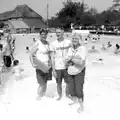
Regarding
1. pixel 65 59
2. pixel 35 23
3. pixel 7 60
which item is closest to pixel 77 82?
pixel 65 59

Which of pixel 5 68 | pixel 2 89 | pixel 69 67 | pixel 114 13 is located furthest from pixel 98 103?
pixel 114 13

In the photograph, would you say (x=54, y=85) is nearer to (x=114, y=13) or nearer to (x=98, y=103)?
(x=98, y=103)

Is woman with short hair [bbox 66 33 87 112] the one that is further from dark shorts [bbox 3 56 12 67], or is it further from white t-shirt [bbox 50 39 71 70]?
dark shorts [bbox 3 56 12 67]

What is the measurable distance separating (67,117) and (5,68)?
4913mm

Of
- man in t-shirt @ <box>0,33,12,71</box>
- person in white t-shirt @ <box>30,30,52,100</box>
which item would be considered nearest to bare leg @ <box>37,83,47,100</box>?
person in white t-shirt @ <box>30,30,52,100</box>

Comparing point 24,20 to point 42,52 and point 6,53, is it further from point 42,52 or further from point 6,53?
point 42,52

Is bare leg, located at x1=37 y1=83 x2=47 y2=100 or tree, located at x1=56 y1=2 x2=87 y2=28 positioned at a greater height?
tree, located at x1=56 y1=2 x2=87 y2=28

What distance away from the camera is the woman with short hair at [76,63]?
357 cm

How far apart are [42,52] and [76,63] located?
82cm

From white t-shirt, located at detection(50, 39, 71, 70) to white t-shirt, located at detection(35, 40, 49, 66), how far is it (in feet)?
0.47

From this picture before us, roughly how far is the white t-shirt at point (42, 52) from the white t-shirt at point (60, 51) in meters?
0.14

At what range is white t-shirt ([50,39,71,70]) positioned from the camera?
3973mm

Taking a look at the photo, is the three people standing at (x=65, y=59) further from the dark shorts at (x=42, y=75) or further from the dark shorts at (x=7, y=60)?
the dark shorts at (x=7, y=60)

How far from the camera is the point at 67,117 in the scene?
3783 mm
